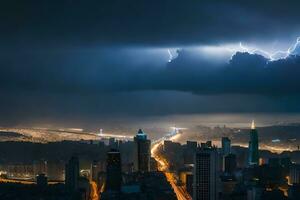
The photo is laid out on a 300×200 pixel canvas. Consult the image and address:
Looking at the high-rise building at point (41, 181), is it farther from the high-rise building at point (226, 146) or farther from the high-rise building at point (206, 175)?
the high-rise building at point (226, 146)

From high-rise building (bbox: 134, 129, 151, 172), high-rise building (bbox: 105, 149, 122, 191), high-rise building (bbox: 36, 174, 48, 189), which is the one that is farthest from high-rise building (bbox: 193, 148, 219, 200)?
high-rise building (bbox: 134, 129, 151, 172)

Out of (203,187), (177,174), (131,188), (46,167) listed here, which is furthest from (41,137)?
(203,187)

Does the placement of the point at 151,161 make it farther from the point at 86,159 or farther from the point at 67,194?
the point at 67,194

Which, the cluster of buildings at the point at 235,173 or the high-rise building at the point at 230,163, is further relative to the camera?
the high-rise building at the point at 230,163

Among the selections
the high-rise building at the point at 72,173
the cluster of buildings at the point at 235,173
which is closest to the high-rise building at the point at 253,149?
the cluster of buildings at the point at 235,173

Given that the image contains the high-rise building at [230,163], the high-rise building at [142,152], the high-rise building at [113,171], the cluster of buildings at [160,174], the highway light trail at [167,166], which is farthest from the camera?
the high-rise building at [142,152]
